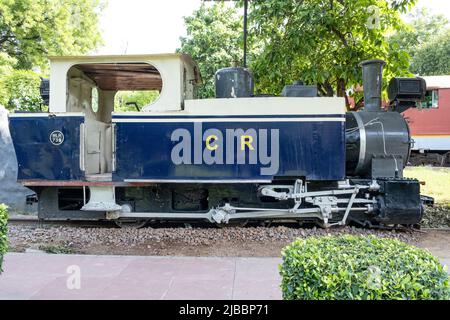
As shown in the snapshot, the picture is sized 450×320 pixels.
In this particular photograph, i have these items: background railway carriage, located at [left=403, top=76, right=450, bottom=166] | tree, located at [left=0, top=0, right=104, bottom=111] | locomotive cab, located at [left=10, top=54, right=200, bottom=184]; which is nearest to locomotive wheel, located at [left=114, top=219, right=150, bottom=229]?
locomotive cab, located at [left=10, top=54, right=200, bottom=184]

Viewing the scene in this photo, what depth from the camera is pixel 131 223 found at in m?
6.73

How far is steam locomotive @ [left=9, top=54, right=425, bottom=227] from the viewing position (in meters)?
6.01

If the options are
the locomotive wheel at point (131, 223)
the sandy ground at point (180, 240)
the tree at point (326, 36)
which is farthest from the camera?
the tree at point (326, 36)

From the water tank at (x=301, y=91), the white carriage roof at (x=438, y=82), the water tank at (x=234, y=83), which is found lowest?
the water tank at (x=301, y=91)

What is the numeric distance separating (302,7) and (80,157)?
15.4 feet

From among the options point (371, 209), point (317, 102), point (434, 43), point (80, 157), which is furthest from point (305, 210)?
point (434, 43)

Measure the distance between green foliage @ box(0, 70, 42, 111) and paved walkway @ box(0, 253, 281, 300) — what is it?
6802mm

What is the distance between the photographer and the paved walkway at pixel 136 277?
3.83m

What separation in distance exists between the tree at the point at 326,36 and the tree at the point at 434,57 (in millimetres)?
26706

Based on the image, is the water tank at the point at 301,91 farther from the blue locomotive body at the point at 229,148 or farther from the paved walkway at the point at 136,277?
the paved walkway at the point at 136,277

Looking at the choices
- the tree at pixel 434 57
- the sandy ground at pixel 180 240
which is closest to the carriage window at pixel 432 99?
the tree at pixel 434 57

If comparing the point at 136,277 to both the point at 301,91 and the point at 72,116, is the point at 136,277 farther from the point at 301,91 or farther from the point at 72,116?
the point at 301,91

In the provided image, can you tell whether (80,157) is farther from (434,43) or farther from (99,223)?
(434,43)

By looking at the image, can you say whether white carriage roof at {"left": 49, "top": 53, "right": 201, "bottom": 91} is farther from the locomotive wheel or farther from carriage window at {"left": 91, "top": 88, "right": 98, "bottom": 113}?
the locomotive wheel
